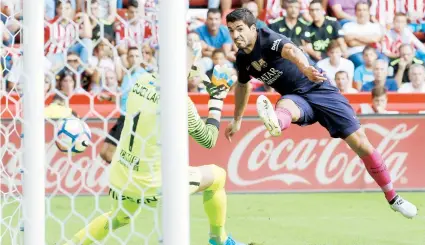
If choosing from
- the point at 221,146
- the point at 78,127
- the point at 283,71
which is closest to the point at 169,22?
the point at 78,127

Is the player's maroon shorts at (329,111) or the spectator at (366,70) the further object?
the spectator at (366,70)

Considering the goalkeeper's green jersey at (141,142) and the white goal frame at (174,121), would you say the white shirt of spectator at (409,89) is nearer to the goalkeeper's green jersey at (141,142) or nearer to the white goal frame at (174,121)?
the goalkeeper's green jersey at (141,142)

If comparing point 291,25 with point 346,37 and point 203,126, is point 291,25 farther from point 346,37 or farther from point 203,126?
point 203,126

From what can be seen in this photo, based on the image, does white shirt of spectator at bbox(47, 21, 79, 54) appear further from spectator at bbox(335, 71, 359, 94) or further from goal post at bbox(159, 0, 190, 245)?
spectator at bbox(335, 71, 359, 94)

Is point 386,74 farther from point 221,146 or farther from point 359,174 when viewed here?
point 221,146

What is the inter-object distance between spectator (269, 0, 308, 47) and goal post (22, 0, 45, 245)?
827 cm

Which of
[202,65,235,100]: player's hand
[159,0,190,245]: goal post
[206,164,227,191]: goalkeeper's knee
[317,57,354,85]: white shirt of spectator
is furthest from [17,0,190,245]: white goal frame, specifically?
[317,57,354,85]: white shirt of spectator


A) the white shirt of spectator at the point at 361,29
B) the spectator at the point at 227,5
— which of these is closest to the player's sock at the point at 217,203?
the white shirt of spectator at the point at 361,29

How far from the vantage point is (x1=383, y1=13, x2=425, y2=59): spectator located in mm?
12727

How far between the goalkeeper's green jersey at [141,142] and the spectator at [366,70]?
21.6 feet

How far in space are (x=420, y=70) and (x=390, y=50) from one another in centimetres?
83

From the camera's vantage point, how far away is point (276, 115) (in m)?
7.03

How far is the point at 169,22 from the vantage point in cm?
339

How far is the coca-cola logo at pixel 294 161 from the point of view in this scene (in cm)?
1066
